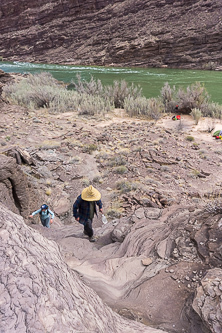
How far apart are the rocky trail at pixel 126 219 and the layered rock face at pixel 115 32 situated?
994 inches

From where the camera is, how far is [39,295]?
118cm

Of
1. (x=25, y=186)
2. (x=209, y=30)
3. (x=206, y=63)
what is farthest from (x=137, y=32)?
(x=25, y=186)

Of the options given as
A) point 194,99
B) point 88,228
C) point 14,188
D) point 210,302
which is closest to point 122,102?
point 194,99

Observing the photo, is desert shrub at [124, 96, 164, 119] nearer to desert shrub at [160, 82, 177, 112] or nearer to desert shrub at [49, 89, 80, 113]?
desert shrub at [160, 82, 177, 112]

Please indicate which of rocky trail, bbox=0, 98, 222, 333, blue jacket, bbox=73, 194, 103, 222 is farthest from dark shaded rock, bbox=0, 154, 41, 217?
Answer: blue jacket, bbox=73, 194, 103, 222

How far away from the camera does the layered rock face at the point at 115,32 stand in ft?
102

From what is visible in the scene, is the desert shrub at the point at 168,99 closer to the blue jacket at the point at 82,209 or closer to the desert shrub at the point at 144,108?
the desert shrub at the point at 144,108

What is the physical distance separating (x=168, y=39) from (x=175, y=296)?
120ft

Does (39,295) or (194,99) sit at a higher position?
(194,99)

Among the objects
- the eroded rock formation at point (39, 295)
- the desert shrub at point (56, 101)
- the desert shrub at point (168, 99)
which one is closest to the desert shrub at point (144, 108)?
the desert shrub at point (168, 99)

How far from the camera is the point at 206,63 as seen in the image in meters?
28.3

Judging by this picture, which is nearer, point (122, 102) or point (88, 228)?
point (88, 228)

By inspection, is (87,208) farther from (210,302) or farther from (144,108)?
(144,108)

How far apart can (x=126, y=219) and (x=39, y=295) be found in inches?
114
